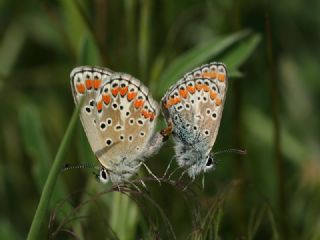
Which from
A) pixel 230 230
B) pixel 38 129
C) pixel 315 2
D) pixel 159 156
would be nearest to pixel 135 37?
pixel 159 156

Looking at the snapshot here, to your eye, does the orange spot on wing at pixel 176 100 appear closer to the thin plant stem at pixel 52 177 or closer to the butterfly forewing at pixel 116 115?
the butterfly forewing at pixel 116 115

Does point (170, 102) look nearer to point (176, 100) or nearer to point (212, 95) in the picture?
point (176, 100)

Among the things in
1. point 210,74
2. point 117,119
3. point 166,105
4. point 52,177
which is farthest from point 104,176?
point 52,177

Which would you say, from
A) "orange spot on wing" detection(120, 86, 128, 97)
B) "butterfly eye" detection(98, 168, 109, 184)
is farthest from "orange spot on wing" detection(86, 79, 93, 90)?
"butterfly eye" detection(98, 168, 109, 184)

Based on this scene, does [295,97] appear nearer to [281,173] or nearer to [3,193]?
[281,173]

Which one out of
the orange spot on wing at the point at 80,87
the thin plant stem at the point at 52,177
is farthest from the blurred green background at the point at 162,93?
the thin plant stem at the point at 52,177

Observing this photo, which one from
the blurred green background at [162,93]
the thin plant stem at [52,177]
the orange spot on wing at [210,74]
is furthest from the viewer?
the blurred green background at [162,93]

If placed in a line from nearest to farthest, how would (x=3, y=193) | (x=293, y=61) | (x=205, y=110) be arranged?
(x=205, y=110) → (x=3, y=193) → (x=293, y=61)

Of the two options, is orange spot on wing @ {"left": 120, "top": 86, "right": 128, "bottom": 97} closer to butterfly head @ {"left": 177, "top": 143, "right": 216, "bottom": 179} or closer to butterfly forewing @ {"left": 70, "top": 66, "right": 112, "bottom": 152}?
butterfly forewing @ {"left": 70, "top": 66, "right": 112, "bottom": 152}
